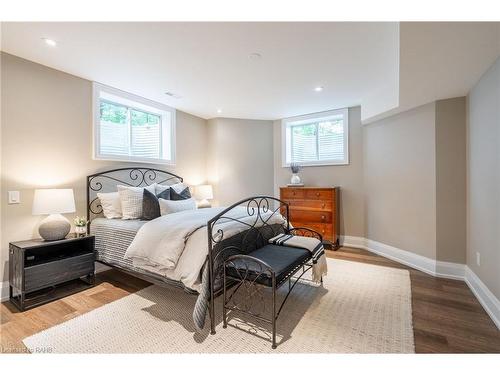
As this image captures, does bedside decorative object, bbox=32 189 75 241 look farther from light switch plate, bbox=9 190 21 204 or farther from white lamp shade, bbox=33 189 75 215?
light switch plate, bbox=9 190 21 204

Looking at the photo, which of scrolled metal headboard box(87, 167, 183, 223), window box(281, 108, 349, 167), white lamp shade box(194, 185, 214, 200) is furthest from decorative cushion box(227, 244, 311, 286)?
window box(281, 108, 349, 167)

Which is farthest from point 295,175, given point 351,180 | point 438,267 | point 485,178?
point 485,178

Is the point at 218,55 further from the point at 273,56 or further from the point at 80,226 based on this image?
the point at 80,226

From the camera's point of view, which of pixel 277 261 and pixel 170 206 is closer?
pixel 277 261

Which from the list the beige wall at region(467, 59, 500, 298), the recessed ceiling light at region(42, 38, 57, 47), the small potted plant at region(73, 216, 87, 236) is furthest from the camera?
the small potted plant at region(73, 216, 87, 236)

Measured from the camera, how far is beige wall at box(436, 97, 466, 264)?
292 centimetres

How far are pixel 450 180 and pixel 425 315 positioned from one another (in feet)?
5.81

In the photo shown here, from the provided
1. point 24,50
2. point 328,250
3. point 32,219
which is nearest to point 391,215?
point 328,250

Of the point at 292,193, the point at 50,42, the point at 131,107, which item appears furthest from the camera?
the point at 292,193

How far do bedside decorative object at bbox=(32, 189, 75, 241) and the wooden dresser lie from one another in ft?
10.9

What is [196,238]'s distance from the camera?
199cm

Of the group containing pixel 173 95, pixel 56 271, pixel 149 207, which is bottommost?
pixel 56 271

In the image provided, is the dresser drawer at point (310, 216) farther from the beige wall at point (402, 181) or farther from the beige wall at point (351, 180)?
the beige wall at point (402, 181)

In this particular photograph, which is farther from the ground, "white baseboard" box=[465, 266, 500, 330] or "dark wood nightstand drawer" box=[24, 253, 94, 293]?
"dark wood nightstand drawer" box=[24, 253, 94, 293]
